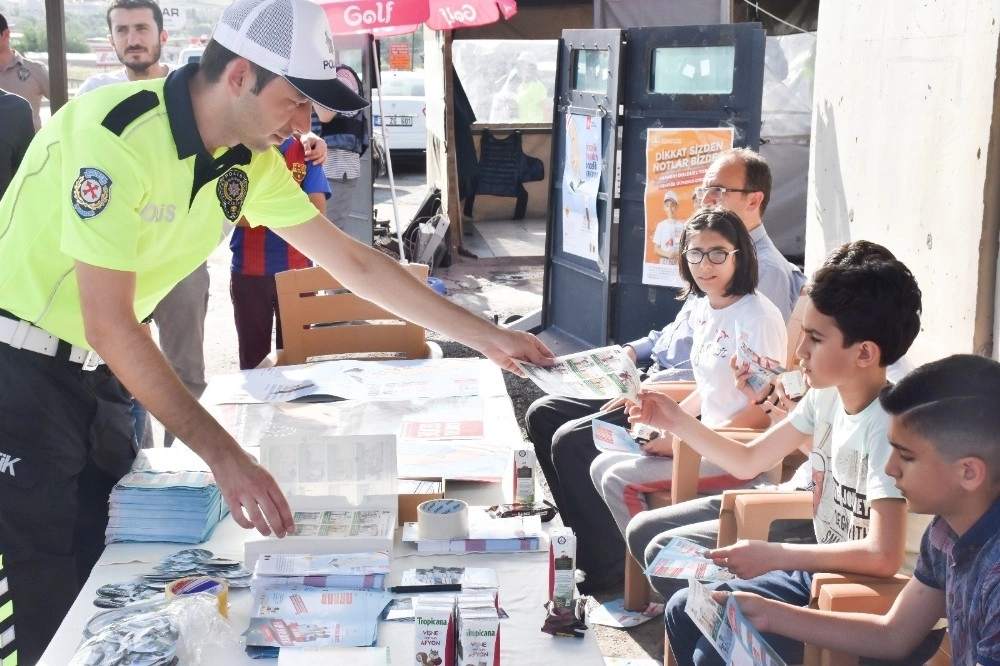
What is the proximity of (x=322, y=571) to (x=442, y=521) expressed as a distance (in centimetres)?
31

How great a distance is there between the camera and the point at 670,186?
5625 mm

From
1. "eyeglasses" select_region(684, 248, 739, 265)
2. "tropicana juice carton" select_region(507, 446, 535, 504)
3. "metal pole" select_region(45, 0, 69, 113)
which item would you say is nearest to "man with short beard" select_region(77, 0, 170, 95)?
"metal pole" select_region(45, 0, 69, 113)

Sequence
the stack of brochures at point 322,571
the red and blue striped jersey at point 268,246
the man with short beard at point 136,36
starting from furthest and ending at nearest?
the man with short beard at point 136,36 < the red and blue striped jersey at point 268,246 < the stack of brochures at point 322,571

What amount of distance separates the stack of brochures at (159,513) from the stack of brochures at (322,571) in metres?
0.27

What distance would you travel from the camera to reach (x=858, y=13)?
159 inches

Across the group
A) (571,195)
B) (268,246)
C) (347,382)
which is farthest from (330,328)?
(571,195)

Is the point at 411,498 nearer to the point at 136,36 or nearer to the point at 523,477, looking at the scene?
the point at 523,477

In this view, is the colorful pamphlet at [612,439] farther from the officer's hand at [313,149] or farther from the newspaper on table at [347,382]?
the officer's hand at [313,149]

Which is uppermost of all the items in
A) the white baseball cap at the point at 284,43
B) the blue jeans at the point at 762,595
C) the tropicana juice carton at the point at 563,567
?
the white baseball cap at the point at 284,43

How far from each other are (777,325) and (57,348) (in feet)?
6.88

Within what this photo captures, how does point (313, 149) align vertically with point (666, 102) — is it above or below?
below

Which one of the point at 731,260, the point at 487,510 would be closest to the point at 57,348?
the point at 487,510

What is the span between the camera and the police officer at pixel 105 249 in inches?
81.0

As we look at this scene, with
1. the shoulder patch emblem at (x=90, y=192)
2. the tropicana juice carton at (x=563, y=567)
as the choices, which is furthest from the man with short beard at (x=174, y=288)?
the tropicana juice carton at (x=563, y=567)
